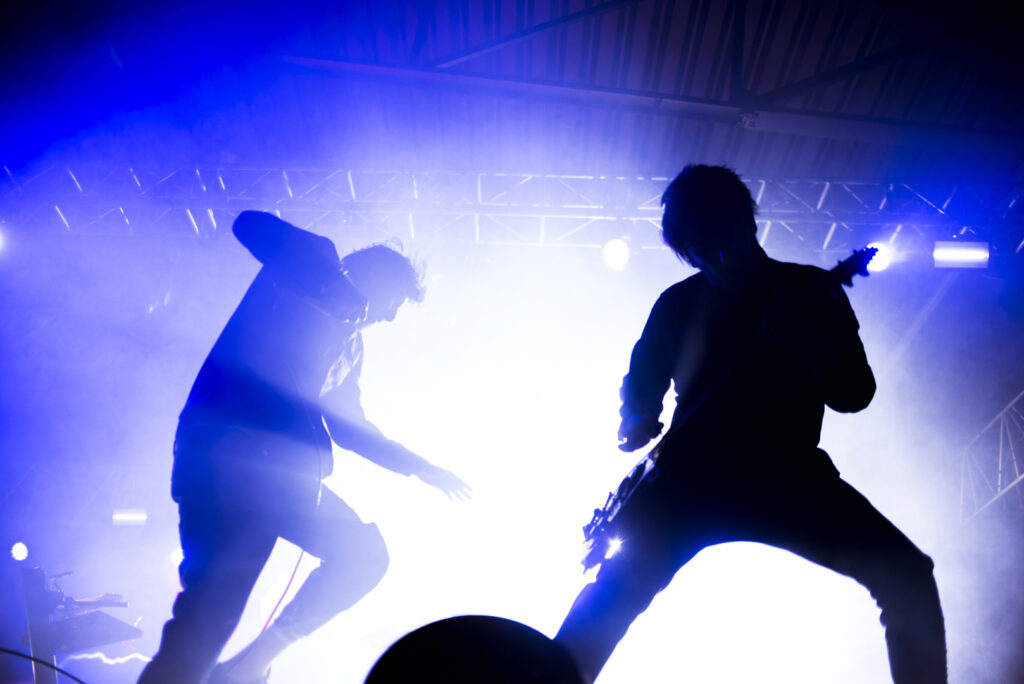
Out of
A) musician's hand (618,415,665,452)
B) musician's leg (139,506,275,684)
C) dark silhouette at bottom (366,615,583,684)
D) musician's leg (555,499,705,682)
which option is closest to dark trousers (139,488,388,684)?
musician's leg (139,506,275,684)

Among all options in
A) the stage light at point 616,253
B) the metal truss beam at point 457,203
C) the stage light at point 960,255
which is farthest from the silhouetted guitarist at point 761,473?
the stage light at point 960,255

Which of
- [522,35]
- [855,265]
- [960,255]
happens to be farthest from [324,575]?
[960,255]

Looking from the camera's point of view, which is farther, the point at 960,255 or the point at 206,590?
the point at 960,255

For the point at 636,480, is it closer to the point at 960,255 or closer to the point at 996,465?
the point at 960,255

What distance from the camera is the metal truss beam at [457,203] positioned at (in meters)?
6.94

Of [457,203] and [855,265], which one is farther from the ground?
[855,265]

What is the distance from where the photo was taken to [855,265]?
5.82ft

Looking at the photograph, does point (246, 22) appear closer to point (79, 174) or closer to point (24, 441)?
point (79, 174)

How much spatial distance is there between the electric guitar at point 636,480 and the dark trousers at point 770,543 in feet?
0.34

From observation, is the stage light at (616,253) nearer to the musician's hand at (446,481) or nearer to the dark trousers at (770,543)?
the musician's hand at (446,481)

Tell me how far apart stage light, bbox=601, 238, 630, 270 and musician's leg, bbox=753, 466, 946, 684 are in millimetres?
6379

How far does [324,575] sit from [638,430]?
148 centimetres

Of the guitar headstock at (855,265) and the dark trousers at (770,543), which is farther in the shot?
the guitar headstock at (855,265)

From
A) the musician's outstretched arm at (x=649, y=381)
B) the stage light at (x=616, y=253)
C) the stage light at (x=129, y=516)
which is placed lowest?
the stage light at (x=129, y=516)
